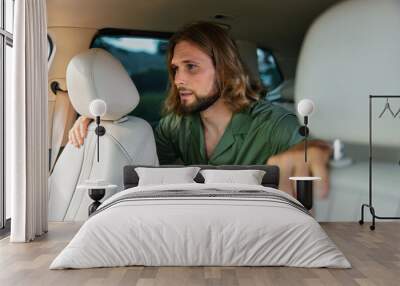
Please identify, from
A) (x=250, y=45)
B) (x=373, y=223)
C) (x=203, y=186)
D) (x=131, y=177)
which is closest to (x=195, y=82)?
(x=250, y=45)

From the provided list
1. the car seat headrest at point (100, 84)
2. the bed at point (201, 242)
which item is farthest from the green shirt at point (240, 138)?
the bed at point (201, 242)

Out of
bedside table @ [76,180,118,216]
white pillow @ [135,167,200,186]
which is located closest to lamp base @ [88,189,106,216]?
bedside table @ [76,180,118,216]

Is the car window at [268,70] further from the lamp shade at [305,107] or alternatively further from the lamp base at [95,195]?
the lamp base at [95,195]

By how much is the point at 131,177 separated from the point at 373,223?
2.88 meters

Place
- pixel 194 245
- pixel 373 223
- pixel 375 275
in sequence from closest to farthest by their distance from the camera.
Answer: pixel 375 275 < pixel 194 245 < pixel 373 223

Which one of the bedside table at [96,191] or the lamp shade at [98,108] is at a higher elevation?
the lamp shade at [98,108]

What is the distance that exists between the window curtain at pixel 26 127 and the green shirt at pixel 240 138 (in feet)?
5.52

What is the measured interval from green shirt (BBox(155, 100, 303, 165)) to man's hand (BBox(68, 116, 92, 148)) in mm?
946

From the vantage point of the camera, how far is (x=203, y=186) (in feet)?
18.7

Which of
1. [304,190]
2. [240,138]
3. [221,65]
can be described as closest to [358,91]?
[304,190]

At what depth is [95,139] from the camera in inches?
290

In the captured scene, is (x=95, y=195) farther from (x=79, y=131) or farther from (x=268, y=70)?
(x=268, y=70)

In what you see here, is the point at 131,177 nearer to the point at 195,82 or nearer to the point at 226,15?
the point at 195,82

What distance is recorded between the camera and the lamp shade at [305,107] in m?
7.11
